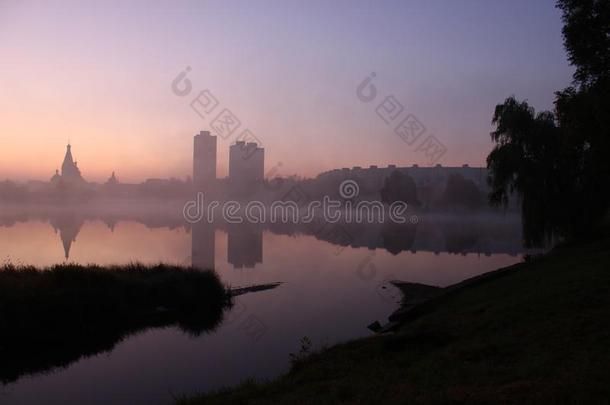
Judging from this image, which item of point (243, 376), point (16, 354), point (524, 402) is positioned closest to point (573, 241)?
point (243, 376)

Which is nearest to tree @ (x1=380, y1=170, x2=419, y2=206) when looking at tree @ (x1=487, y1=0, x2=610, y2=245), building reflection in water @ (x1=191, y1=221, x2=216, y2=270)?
building reflection in water @ (x1=191, y1=221, x2=216, y2=270)

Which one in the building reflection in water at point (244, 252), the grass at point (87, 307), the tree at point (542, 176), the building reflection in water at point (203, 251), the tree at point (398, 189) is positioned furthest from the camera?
the tree at point (398, 189)

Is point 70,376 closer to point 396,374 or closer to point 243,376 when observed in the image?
point 243,376

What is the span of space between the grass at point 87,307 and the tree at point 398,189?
120 meters

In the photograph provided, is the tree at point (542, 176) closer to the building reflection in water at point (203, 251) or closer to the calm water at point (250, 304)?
the calm water at point (250, 304)

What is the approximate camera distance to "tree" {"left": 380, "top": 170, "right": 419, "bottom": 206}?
14312 cm

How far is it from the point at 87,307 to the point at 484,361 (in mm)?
18496

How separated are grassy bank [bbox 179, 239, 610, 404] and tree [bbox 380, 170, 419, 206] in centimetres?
12747

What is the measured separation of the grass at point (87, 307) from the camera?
18.8 m

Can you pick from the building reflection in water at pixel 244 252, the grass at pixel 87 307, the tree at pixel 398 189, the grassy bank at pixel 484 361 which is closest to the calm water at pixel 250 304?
the building reflection in water at pixel 244 252

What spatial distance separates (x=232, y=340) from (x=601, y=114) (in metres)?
18.0

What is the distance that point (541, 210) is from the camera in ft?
106

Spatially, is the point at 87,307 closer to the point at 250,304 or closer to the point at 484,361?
the point at 250,304

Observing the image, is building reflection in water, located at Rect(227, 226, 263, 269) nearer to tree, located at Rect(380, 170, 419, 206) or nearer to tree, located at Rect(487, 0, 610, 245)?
tree, located at Rect(487, 0, 610, 245)
